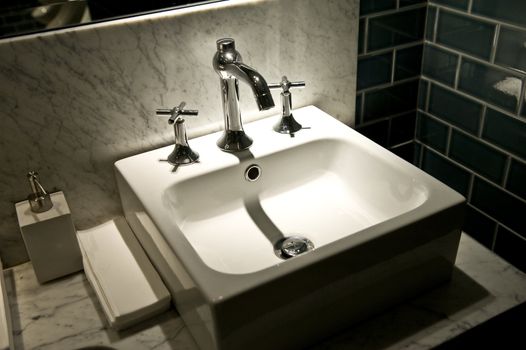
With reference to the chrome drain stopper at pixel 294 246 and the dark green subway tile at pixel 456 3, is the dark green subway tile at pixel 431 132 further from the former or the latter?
the chrome drain stopper at pixel 294 246

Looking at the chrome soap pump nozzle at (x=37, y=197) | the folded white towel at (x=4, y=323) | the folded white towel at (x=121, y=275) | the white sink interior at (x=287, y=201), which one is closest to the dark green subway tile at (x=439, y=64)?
the white sink interior at (x=287, y=201)

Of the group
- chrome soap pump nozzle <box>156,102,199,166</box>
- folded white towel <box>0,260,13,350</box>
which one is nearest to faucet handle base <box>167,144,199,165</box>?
chrome soap pump nozzle <box>156,102,199,166</box>

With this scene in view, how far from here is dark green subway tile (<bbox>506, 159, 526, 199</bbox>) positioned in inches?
43.8

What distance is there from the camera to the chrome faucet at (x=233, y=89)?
93cm

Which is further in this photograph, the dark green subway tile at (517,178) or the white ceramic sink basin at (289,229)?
the dark green subway tile at (517,178)

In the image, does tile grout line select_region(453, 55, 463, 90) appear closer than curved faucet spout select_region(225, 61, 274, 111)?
No

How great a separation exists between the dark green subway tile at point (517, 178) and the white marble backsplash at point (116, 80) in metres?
0.43

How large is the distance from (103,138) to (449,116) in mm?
746

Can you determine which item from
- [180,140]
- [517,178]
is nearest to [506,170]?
[517,178]

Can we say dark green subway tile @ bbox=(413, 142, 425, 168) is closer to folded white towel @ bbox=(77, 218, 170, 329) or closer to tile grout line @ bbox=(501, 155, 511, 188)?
tile grout line @ bbox=(501, 155, 511, 188)

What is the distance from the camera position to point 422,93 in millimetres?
1343

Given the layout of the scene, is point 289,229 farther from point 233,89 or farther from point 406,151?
point 406,151

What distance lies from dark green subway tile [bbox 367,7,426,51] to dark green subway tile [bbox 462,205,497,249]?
1.32ft

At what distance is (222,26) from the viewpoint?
107 cm
